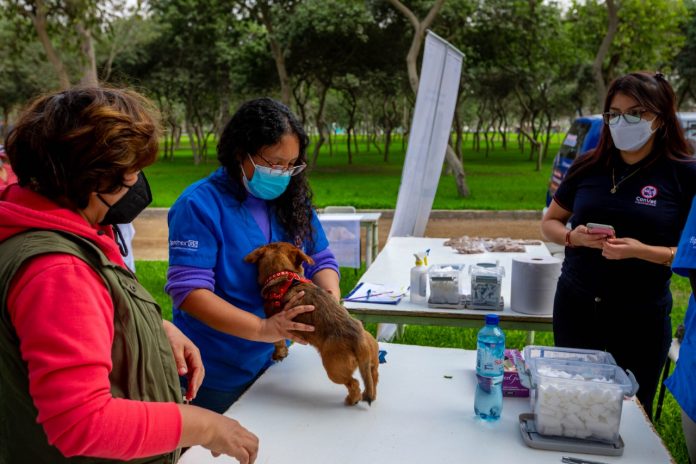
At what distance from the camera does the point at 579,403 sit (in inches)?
68.6

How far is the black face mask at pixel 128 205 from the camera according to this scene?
1.32m

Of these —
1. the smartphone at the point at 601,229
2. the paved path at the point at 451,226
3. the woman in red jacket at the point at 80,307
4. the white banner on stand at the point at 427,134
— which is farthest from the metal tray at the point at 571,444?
the paved path at the point at 451,226

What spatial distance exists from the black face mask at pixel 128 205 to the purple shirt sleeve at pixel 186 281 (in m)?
0.56

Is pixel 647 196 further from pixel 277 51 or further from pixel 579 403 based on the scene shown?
pixel 277 51

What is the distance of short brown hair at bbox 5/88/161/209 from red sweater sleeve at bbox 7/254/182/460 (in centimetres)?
17

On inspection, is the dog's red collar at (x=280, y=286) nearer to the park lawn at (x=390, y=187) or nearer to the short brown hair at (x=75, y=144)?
the short brown hair at (x=75, y=144)

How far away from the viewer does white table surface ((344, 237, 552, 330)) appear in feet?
10.7

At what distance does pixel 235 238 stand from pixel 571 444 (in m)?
1.36

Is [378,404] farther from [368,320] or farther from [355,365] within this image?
[368,320]

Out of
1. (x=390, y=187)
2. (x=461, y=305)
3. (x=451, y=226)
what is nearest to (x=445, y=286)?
(x=461, y=305)

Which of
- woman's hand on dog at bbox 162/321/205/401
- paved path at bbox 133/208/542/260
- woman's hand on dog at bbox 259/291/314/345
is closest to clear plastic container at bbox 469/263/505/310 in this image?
woman's hand on dog at bbox 259/291/314/345

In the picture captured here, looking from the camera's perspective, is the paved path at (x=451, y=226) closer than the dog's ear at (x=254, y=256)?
No

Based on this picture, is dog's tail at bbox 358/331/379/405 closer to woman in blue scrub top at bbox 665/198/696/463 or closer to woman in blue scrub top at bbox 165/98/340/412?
woman in blue scrub top at bbox 165/98/340/412

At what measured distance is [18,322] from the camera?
3.42ft
